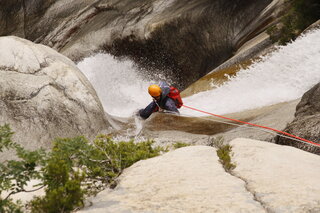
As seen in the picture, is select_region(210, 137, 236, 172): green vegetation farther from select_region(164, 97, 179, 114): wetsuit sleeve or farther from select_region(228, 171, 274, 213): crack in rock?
select_region(164, 97, 179, 114): wetsuit sleeve

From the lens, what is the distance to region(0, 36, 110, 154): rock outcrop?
35.0ft

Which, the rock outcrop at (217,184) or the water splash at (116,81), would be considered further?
the water splash at (116,81)

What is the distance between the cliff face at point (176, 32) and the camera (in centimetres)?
2298

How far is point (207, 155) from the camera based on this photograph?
5129mm

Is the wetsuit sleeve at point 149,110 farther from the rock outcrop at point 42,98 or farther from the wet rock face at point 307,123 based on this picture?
the wet rock face at point 307,123

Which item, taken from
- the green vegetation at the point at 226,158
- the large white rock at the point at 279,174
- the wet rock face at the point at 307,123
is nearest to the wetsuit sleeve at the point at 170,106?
the wet rock face at the point at 307,123

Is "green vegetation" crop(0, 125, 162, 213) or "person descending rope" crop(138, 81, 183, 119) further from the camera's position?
"person descending rope" crop(138, 81, 183, 119)

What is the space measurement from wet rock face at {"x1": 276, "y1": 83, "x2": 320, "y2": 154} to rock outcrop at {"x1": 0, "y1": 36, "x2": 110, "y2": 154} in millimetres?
5793

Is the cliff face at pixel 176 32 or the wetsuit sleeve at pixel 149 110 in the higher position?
the cliff face at pixel 176 32

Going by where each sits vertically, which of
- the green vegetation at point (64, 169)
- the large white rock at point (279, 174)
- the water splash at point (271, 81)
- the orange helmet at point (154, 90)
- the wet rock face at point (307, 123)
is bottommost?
the water splash at point (271, 81)

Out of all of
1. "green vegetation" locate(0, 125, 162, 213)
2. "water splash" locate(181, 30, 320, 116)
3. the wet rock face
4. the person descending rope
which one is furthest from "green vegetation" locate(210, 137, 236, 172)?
"water splash" locate(181, 30, 320, 116)

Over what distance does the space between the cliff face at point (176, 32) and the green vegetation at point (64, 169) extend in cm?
1804

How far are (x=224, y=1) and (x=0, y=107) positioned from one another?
16.9 metres

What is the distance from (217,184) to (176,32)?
776 inches
